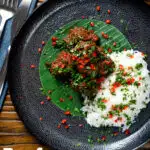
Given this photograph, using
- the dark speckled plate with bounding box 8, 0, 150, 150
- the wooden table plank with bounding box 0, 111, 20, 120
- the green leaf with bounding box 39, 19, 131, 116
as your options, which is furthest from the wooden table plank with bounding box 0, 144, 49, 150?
the green leaf with bounding box 39, 19, 131, 116

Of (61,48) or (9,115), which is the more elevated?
(61,48)

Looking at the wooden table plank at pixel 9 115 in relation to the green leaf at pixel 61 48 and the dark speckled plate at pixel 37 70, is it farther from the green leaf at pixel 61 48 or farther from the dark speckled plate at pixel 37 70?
the green leaf at pixel 61 48

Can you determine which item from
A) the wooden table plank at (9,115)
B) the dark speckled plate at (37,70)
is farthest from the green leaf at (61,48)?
the wooden table plank at (9,115)

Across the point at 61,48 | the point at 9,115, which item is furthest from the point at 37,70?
the point at 9,115

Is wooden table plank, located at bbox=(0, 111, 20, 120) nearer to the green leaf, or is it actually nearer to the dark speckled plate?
the dark speckled plate

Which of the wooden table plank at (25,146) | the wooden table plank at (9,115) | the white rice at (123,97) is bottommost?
the wooden table plank at (25,146)

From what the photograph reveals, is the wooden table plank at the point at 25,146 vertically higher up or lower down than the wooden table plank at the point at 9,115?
lower down

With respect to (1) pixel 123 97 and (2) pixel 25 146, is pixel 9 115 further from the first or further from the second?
(1) pixel 123 97
